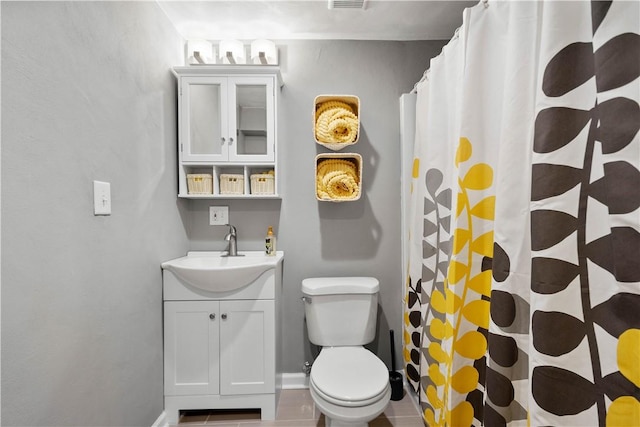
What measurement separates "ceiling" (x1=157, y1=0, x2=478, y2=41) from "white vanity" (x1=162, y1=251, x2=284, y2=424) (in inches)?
57.7

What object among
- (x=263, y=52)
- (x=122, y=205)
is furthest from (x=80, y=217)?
(x=263, y=52)

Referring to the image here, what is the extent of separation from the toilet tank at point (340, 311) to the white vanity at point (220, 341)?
0.27m

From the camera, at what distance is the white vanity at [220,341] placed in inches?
62.7

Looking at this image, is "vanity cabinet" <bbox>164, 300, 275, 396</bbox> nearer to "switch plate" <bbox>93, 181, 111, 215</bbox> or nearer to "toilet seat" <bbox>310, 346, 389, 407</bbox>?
"toilet seat" <bbox>310, 346, 389, 407</bbox>

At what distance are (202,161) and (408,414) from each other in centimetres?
193

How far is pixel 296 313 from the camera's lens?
2010 millimetres

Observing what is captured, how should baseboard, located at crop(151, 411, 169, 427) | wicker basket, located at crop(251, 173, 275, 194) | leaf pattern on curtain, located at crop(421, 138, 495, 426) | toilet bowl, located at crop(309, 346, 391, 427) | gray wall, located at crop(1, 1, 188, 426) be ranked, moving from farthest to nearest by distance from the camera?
wicker basket, located at crop(251, 173, 275, 194), baseboard, located at crop(151, 411, 169, 427), toilet bowl, located at crop(309, 346, 391, 427), leaf pattern on curtain, located at crop(421, 138, 495, 426), gray wall, located at crop(1, 1, 188, 426)

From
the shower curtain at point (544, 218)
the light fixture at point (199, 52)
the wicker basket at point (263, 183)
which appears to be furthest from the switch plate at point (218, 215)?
the shower curtain at point (544, 218)

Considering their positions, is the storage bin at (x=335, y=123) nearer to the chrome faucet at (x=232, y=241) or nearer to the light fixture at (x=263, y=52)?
the light fixture at (x=263, y=52)

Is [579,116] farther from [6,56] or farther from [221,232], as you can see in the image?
[221,232]

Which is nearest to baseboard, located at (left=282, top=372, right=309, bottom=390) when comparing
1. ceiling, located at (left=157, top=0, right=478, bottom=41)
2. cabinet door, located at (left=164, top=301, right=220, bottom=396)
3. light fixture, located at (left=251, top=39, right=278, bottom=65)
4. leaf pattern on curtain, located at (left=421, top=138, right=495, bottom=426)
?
cabinet door, located at (left=164, top=301, right=220, bottom=396)

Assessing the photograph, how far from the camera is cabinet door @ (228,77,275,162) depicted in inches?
71.2

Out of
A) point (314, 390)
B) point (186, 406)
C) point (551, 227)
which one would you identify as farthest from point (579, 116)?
Answer: point (186, 406)

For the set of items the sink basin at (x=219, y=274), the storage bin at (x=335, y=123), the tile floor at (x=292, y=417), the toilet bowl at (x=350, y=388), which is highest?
the storage bin at (x=335, y=123)
